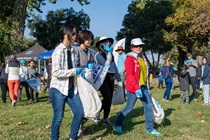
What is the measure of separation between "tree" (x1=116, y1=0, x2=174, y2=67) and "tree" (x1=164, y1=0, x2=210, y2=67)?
357cm

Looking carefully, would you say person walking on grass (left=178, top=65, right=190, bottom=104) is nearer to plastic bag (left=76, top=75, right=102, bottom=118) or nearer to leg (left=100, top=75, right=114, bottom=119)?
leg (left=100, top=75, right=114, bottom=119)

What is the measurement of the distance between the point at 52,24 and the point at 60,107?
4299 centimetres

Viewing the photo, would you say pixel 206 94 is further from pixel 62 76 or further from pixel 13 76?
pixel 62 76

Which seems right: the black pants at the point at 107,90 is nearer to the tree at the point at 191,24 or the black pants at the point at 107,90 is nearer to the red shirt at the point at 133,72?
the red shirt at the point at 133,72

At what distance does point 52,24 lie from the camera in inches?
1807

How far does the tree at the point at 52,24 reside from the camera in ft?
147

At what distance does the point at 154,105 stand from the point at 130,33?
30.5 metres

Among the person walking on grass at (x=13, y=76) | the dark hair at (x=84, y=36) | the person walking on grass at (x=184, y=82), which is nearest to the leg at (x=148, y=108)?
the dark hair at (x=84, y=36)

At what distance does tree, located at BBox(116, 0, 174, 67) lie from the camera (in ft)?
110

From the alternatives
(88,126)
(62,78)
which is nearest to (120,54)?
(88,126)

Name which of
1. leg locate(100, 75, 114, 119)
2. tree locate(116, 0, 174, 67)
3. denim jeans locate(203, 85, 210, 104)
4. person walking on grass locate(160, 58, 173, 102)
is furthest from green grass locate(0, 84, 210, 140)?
tree locate(116, 0, 174, 67)

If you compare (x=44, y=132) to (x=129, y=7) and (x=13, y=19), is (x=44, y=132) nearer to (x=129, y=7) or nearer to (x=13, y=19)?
(x=13, y=19)

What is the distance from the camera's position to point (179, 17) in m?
25.8

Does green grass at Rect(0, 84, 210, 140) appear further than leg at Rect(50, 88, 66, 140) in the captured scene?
Yes
